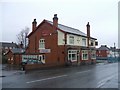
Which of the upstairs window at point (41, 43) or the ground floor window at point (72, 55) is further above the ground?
the upstairs window at point (41, 43)

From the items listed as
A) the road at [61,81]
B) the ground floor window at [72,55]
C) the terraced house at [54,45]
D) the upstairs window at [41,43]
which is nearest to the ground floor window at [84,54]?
the terraced house at [54,45]

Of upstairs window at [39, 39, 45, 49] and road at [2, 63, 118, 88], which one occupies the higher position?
upstairs window at [39, 39, 45, 49]

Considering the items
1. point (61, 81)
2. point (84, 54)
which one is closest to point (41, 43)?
point (84, 54)

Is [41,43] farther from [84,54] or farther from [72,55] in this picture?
[84,54]

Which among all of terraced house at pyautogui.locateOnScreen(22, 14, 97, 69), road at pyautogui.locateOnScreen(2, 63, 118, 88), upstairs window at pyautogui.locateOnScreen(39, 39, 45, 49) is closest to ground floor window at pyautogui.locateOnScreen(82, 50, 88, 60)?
terraced house at pyautogui.locateOnScreen(22, 14, 97, 69)

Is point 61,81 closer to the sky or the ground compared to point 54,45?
closer to the ground

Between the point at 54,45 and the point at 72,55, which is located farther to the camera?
the point at 72,55

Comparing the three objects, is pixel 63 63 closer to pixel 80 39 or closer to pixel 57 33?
pixel 57 33

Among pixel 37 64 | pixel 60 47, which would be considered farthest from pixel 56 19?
pixel 37 64

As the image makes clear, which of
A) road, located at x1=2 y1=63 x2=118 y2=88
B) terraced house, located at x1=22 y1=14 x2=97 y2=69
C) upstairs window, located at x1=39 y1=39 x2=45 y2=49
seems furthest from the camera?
upstairs window, located at x1=39 y1=39 x2=45 y2=49

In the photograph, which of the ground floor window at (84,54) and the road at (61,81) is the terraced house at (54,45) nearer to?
the ground floor window at (84,54)

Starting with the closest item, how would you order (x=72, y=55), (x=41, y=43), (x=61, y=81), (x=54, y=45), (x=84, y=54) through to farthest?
(x=61, y=81)
(x=54, y=45)
(x=72, y=55)
(x=41, y=43)
(x=84, y=54)

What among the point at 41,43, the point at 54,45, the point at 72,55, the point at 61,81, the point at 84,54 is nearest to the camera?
the point at 61,81

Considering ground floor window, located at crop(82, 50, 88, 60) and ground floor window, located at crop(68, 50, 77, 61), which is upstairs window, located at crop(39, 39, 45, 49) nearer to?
ground floor window, located at crop(68, 50, 77, 61)
